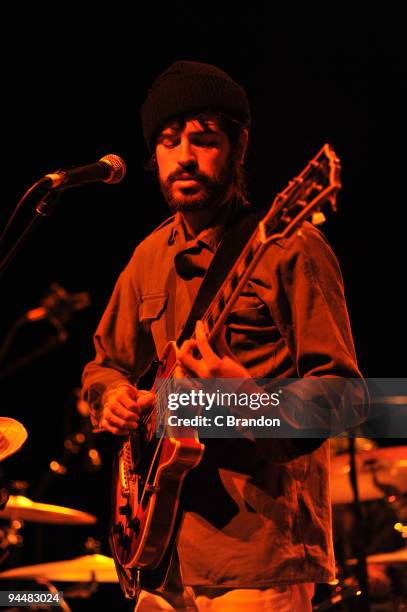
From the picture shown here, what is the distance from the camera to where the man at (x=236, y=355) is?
2043mm

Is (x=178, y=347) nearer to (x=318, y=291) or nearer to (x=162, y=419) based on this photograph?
(x=162, y=419)

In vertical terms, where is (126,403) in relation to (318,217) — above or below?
below

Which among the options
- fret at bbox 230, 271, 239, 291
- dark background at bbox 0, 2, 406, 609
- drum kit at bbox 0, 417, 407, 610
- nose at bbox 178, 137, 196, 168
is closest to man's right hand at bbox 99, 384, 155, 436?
fret at bbox 230, 271, 239, 291

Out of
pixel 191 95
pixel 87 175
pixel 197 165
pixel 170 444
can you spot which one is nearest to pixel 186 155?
pixel 197 165

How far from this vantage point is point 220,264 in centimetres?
238

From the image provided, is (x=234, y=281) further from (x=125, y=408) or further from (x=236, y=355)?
(x=125, y=408)

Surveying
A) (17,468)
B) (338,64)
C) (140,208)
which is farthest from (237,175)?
(17,468)

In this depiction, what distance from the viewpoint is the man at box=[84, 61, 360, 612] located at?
2043 millimetres

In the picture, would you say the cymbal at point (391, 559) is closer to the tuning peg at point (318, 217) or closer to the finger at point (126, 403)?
the finger at point (126, 403)

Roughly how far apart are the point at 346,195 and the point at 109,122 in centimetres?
163

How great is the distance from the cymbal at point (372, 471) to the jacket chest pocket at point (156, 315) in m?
2.48

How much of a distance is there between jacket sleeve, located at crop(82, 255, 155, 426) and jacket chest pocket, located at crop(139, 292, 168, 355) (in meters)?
0.11

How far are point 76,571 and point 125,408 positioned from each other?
2.29 metres

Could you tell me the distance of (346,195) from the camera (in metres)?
5.81
